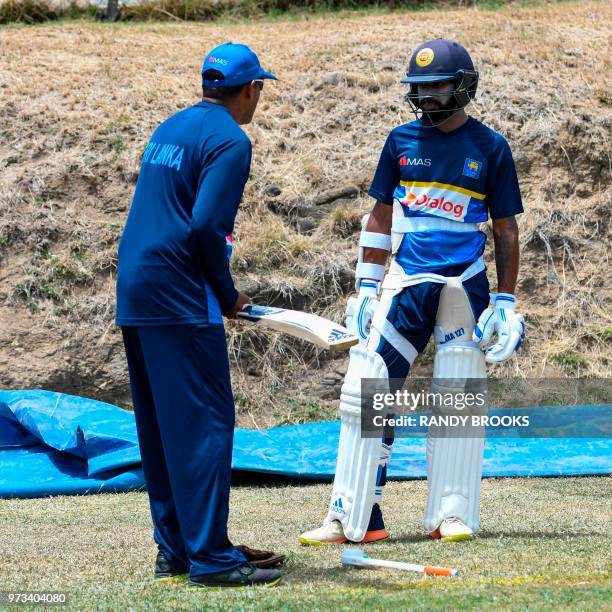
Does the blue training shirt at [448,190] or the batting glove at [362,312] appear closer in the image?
the blue training shirt at [448,190]

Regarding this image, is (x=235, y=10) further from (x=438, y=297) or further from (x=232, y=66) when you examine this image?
(x=232, y=66)

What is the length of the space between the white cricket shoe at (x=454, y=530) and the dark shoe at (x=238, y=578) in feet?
3.91

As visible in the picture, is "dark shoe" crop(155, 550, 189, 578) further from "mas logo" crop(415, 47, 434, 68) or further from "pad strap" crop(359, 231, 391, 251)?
"mas logo" crop(415, 47, 434, 68)

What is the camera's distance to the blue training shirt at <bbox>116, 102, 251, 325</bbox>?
3.71 m

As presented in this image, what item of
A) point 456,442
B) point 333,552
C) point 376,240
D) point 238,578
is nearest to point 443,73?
point 376,240

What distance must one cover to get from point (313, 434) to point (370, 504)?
2.64 meters

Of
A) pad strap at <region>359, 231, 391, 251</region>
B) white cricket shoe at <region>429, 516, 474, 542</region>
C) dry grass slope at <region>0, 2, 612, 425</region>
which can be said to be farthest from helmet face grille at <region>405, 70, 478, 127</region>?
dry grass slope at <region>0, 2, 612, 425</region>

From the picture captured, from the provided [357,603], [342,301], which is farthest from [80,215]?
[357,603]

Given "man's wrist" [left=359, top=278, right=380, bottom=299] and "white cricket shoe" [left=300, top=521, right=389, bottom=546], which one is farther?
"man's wrist" [left=359, top=278, right=380, bottom=299]

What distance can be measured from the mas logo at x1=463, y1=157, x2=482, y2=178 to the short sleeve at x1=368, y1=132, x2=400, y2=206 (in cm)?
36

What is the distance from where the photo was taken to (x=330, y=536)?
191 inches

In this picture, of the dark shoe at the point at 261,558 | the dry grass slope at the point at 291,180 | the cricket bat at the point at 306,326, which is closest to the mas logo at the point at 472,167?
the cricket bat at the point at 306,326

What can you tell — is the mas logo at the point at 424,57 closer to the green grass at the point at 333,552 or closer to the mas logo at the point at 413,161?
the mas logo at the point at 413,161

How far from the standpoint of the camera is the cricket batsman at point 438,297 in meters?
4.87
